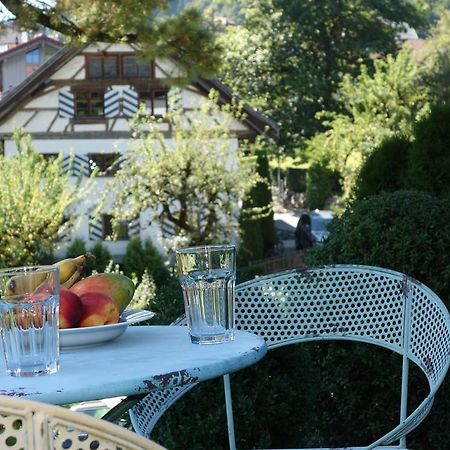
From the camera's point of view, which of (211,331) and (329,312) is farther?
(329,312)

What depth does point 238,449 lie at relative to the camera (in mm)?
3486

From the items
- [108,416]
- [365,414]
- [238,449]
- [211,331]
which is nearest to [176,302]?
[238,449]

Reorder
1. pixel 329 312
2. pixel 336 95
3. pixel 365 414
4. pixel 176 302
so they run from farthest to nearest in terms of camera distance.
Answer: pixel 336 95, pixel 365 414, pixel 176 302, pixel 329 312

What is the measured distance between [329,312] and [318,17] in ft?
115

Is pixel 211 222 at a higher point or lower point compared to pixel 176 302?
lower

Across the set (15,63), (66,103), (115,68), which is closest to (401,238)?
(66,103)

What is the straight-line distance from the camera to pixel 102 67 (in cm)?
2641

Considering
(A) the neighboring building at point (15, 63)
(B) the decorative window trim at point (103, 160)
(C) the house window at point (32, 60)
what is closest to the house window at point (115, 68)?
(B) the decorative window trim at point (103, 160)

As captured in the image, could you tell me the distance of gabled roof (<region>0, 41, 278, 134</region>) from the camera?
25234 mm

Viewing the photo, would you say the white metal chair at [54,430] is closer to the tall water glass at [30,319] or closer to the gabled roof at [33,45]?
the tall water glass at [30,319]

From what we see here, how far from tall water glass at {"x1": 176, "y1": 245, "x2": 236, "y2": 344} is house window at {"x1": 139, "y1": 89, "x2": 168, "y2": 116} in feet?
80.2

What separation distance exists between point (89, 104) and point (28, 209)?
24.6ft

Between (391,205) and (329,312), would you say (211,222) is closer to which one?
(391,205)

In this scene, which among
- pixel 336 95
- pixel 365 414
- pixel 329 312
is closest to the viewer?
pixel 329 312
